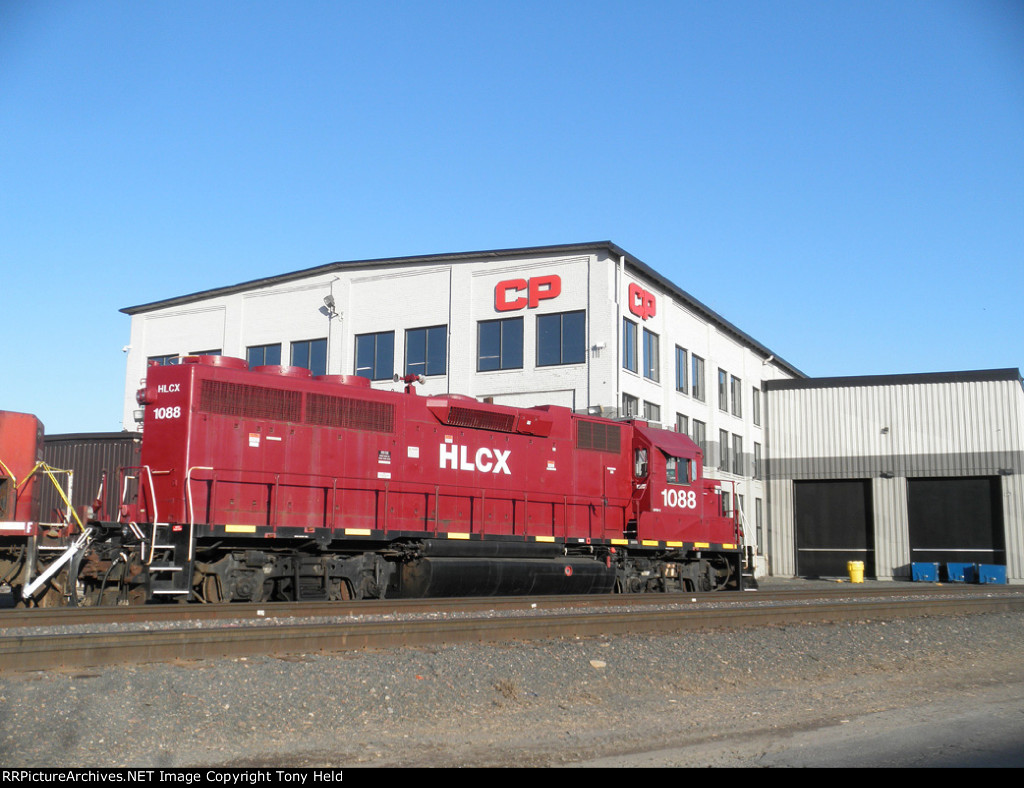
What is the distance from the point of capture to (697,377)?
38.8 meters

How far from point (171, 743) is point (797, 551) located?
124ft

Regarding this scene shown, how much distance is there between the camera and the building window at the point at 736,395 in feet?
138

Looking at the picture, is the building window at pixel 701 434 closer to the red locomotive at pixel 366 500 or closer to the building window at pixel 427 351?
the building window at pixel 427 351

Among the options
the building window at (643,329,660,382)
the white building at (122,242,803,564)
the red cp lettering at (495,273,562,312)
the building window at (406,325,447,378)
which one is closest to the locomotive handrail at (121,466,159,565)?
the white building at (122,242,803,564)

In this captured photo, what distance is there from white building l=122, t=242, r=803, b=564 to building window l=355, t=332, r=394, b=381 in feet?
0.18

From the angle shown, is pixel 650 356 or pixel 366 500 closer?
pixel 366 500

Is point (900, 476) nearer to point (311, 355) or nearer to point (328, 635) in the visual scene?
point (311, 355)

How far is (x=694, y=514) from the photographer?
22812mm

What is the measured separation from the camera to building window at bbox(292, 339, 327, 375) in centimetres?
3631

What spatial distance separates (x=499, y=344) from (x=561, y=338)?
2390 mm

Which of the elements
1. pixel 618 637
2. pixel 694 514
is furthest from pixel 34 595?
pixel 694 514

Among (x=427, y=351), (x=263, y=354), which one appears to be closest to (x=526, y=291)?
(x=427, y=351)

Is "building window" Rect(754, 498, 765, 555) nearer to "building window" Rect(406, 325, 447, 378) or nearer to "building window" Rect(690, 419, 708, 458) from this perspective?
"building window" Rect(690, 419, 708, 458)

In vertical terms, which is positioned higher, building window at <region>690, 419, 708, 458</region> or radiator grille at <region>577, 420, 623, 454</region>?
building window at <region>690, 419, 708, 458</region>
